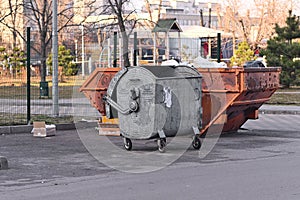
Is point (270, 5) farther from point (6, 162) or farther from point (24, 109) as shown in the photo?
point (6, 162)

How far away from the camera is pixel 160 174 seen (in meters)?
11.1

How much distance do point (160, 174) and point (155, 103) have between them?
10.6 ft

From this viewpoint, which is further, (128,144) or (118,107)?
(118,107)

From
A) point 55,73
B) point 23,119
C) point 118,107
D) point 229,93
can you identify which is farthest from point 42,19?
point 118,107

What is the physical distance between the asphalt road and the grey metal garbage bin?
1.45 feet

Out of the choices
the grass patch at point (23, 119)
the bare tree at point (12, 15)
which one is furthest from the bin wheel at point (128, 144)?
the bare tree at point (12, 15)

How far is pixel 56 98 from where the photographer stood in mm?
20188

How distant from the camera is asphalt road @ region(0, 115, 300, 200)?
30.6ft

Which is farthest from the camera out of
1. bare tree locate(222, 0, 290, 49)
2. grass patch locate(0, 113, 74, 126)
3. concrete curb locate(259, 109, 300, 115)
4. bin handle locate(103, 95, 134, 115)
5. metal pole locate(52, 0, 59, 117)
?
bare tree locate(222, 0, 290, 49)

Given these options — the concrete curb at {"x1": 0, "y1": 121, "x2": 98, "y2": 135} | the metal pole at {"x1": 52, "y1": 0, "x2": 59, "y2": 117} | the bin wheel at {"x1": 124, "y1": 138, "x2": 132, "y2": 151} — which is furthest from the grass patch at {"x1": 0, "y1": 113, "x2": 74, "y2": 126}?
the bin wheel at {"x1": 124, "y1": 138, "x2": 132, "y2": 151}

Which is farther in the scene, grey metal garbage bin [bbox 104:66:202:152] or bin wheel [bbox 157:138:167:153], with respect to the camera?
grey metal garbage bin [bbox 104:66:202:152]

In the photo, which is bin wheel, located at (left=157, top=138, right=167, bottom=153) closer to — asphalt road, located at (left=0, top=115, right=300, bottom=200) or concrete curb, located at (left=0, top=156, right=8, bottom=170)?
asphalt road, located at (left=0, top=115, right=300, bottom=200)

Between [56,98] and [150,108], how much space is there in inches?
260

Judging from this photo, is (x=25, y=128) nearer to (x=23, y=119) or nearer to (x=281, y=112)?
(x=23, y=119)
